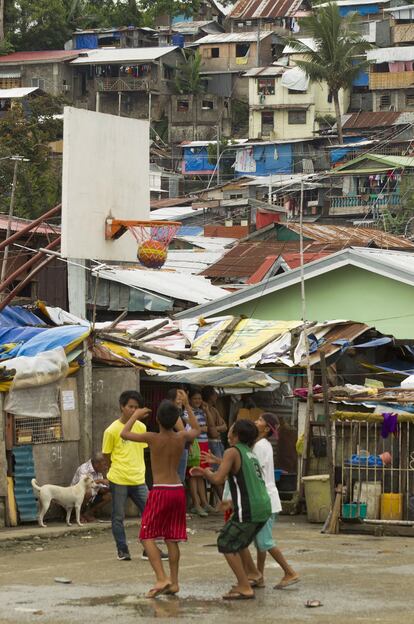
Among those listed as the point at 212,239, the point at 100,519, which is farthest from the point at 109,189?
the point at 212,239

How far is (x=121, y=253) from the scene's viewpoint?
18891 mm

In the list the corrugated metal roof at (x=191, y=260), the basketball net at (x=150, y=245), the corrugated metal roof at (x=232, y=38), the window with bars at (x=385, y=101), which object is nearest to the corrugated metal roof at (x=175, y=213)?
the corrugated metal roof at (x=191, y=260)

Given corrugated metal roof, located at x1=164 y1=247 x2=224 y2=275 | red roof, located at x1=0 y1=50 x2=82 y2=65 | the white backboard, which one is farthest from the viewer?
red roof, located at x1=0 y1=50 x2=82 y2=65

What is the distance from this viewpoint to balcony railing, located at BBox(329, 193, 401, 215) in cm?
6094

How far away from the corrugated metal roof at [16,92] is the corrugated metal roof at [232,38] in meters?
12.2

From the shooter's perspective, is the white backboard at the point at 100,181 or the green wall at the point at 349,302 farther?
the green wall at the point at 349,302

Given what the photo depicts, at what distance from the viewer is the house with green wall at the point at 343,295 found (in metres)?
23.0

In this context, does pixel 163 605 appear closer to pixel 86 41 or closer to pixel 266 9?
pixel 86 41

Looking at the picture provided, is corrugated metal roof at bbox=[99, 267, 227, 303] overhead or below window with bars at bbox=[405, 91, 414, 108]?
below

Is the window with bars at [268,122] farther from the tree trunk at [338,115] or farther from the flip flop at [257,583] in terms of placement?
the flip flop at [257,583]

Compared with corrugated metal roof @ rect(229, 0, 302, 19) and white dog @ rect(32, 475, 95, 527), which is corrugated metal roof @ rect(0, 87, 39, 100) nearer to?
corrugated metal roof @ rect(229, 0, 302, 19)

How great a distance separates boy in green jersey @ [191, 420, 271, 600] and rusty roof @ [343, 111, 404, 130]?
62093mm

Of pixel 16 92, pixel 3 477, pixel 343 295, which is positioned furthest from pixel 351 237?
pixel 16 92

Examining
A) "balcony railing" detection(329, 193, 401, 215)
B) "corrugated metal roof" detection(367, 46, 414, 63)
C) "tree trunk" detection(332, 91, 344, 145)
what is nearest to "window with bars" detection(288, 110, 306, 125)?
"tree trunk" detection(332, 91, 344, 145)
